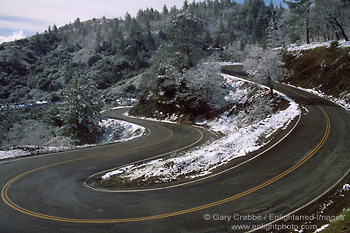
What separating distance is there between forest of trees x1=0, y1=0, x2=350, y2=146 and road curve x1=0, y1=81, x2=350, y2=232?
2246cm

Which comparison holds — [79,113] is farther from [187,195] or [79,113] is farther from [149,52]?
[149,52]

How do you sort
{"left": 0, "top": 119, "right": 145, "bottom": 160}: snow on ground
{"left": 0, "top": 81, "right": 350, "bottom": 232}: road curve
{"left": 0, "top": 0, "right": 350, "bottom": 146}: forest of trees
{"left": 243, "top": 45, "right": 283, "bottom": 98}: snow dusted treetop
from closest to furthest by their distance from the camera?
{"left": 0, "top": 81, "right": 350, "bottom": 232}: road curve < {"left": 0, "top": 119, "right": 145, "bottom": 160}: snow on ground < {"left": 243, "top": 45, "right": 283, "bottom": 98}: snow dusted treetop < {"left": 0, "top": 0, "right": 350, "bottom": 146}: forest of trees

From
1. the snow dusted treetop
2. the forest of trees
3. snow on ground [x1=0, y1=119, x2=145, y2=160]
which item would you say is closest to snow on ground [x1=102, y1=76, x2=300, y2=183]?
the snow dusted treetop

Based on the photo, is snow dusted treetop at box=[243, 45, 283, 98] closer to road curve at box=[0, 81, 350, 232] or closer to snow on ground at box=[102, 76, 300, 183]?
snow on ground at box=[102, 76, 300, 183]

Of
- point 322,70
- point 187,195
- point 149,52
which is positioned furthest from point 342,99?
point 149,52

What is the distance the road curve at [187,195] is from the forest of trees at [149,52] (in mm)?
22462

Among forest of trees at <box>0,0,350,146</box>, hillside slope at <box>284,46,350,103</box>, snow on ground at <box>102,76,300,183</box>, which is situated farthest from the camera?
forest of trees at <box>0,0,350,146</box>

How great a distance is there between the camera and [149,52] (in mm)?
123000

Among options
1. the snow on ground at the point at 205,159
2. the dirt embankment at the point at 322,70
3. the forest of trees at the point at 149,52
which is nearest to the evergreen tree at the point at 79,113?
the forest of trees at the point at 149,52

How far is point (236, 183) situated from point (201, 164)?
11.9 feet

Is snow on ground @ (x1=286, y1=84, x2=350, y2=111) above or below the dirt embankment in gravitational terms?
below

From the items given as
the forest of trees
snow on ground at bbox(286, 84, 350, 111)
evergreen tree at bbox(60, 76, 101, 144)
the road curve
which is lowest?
the road curve

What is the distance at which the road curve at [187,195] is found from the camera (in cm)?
960

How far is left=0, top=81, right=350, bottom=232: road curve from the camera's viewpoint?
9602mm
